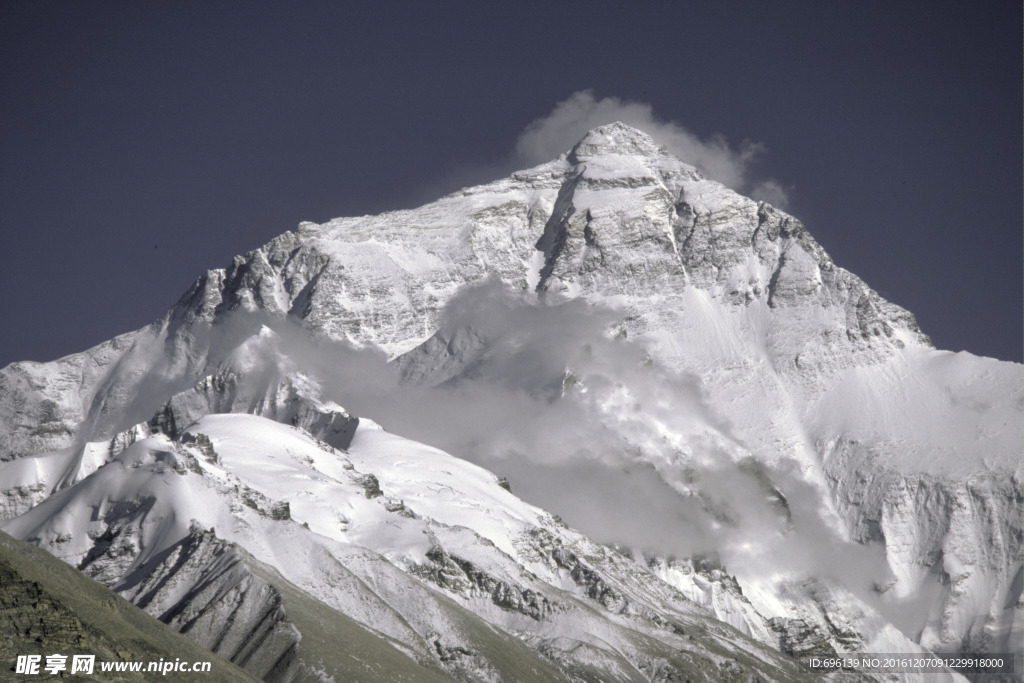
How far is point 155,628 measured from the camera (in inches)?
7062

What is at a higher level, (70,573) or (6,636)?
(70,573)

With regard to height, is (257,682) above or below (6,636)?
above

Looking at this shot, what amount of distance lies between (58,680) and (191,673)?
34.6 metres

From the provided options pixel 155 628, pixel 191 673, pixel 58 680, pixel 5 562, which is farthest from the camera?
pixel 155 628

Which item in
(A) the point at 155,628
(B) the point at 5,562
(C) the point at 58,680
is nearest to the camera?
(C) the point at 58,680

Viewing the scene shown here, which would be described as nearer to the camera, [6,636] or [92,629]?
[6,636]

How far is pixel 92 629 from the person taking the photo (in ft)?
488

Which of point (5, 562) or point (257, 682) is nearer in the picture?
point (5, 562)

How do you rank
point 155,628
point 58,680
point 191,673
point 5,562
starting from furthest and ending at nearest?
point 155,628 < point 191,673 < point 5,562 < point 58,680

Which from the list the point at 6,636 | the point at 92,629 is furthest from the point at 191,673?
the point at 6,636

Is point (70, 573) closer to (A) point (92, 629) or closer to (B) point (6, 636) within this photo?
(A) point (92, 629)

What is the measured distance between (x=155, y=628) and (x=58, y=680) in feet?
166

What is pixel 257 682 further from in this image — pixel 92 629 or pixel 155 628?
pixel 92 629

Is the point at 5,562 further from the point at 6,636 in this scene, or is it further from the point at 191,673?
the point at 191,673
